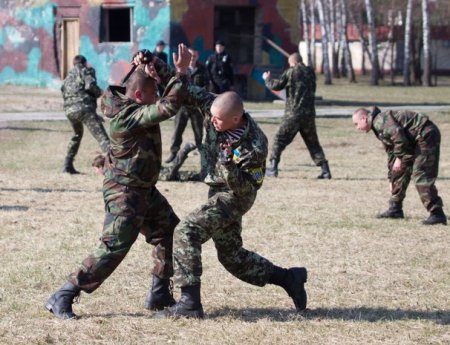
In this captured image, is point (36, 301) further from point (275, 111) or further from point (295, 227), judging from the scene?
point (275, 111)

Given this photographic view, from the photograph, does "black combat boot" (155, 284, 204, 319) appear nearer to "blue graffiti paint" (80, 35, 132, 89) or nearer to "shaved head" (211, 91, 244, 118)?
"shaved head" (211, 91, 244, 118)

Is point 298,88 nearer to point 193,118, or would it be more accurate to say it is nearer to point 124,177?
point 193,118

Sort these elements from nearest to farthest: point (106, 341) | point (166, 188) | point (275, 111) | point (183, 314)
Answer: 1. point (106, 341)
2. point (183, 314)
3. point (166, 188)
4. point (275, 111)

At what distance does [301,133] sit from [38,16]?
21722 mm

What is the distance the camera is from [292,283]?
6.90 metres

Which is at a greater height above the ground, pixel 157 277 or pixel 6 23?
pixel 6 23

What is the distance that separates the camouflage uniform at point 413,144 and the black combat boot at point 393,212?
34 cm

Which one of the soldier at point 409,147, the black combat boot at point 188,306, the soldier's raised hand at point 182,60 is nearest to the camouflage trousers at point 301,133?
the soldier at point 409,147

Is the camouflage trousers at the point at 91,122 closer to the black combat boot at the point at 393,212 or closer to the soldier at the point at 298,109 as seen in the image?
the soldier at the point at 298,109

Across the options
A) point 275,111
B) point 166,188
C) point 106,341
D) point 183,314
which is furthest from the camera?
point 275,111

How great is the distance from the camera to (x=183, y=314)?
21.7ft

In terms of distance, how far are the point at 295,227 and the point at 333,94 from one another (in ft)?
98.3

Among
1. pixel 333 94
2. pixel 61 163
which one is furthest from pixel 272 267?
pixel 333 94

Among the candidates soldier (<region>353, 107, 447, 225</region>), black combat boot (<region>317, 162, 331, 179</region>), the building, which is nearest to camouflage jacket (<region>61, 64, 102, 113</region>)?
black combat boot (<region>317, 162, 331, 179</region>)
